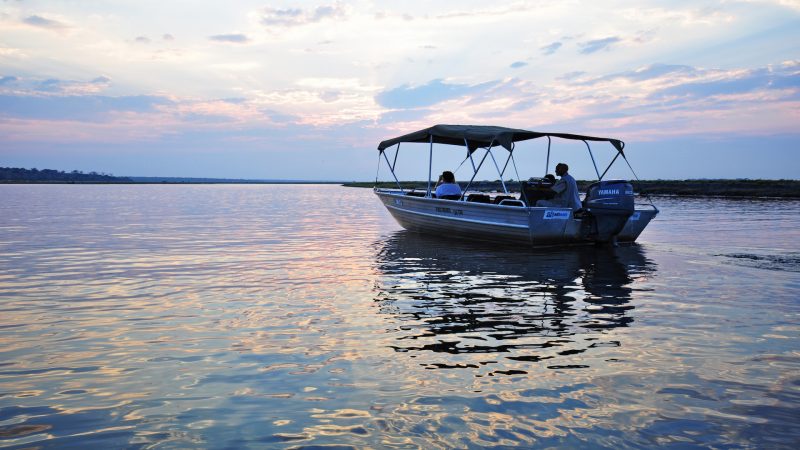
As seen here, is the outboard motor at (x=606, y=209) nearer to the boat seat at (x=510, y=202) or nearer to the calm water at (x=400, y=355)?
the boat seat at (x=510, y=202)

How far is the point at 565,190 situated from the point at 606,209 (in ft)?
3.86

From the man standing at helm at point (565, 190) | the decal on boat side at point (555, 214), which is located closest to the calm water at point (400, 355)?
the decal on boat side at point (555, 214)

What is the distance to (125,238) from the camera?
20031mm

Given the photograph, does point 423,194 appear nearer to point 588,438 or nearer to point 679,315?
point 679,315

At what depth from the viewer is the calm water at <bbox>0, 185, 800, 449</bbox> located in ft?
14.7

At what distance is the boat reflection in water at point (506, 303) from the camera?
6.66 metres

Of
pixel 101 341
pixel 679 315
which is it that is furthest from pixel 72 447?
pixel 679 315

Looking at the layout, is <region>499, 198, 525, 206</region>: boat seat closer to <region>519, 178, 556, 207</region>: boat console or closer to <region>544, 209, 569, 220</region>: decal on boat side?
<region>519, 178, 556, 207</region>: boat console

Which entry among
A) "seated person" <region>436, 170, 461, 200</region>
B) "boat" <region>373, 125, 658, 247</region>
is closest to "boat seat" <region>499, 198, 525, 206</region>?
"boat" <region>373, 125, 658, 247</region>

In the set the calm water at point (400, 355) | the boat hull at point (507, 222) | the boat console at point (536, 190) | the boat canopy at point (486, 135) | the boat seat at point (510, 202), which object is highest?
the boat canopy at point (486, 135)

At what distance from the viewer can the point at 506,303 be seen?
934 cm

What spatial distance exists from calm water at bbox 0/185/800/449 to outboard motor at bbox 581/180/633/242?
255 cm

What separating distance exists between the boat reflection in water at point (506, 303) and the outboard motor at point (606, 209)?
1.91 ft

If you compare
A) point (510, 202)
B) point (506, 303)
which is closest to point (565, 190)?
point (510, 202)
